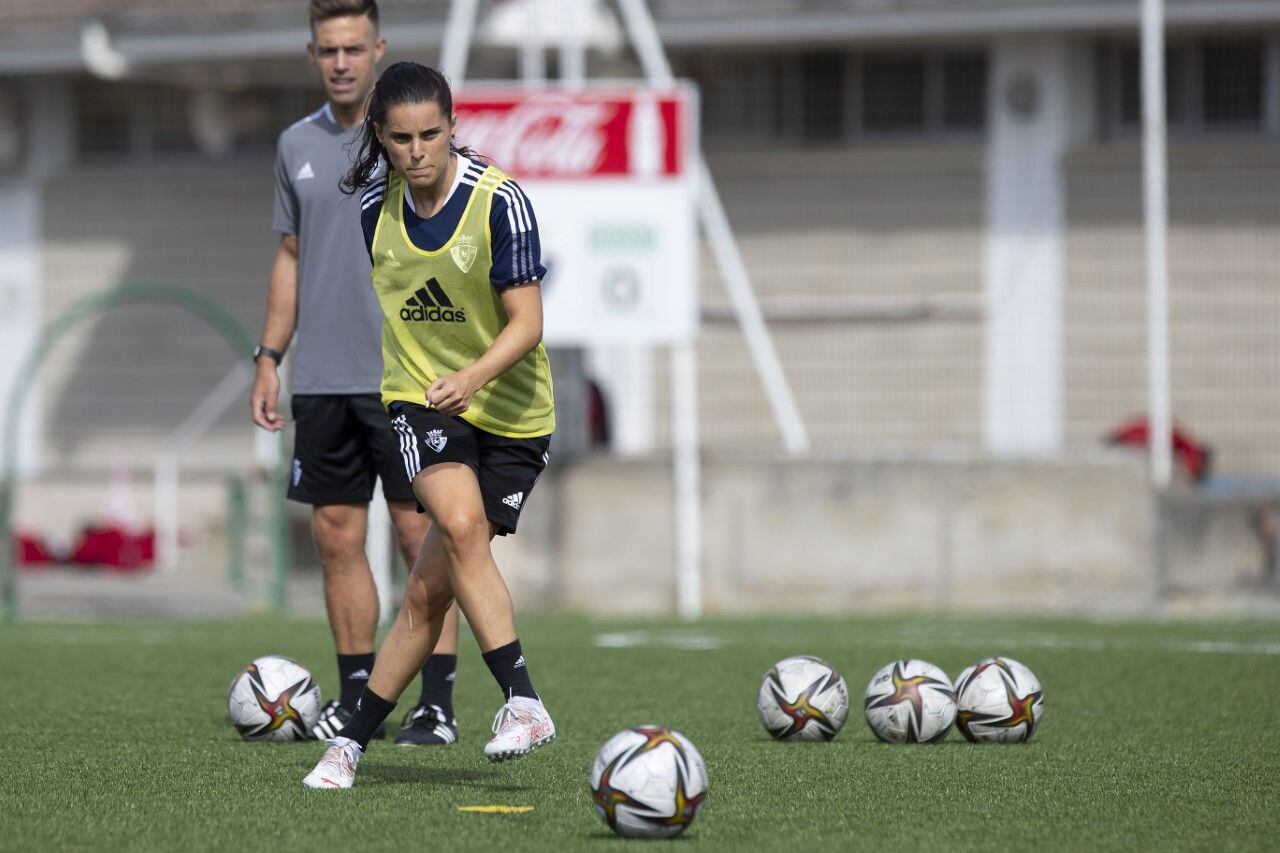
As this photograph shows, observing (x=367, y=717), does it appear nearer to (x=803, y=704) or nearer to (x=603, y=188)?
(x=803, y=704)

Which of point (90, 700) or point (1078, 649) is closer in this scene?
point (90, 700)

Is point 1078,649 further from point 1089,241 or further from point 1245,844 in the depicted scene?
point 1089,241

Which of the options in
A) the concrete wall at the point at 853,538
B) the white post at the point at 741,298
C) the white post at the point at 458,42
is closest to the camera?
the concrete wall at the point at 853,538

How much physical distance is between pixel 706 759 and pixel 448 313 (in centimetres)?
168

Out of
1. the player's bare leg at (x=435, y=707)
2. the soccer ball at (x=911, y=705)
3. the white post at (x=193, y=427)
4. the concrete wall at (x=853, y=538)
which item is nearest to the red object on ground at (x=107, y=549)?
the white post at (x=193, y=427)

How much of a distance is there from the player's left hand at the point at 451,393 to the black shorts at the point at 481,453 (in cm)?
20

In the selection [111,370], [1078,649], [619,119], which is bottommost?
[1078,649]

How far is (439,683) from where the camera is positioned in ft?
22.6

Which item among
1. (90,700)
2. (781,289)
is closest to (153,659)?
(90,700)

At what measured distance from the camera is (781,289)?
57.7 feet

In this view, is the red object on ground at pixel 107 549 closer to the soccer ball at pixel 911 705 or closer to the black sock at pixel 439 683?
the black sock at pixel 439 683

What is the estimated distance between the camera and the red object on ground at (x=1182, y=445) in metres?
14.5

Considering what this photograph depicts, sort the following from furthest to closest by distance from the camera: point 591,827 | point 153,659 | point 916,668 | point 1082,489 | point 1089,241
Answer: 1. point 1089,241
2. point 1082,489
3. point 153,659
4. point 916,668
5. point 591,827

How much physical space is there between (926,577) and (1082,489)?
3.78 feet
